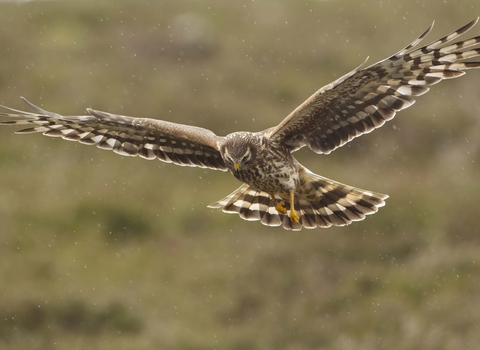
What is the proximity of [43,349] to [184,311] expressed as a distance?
2.04 metres

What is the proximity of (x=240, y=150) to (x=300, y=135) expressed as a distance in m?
0.75

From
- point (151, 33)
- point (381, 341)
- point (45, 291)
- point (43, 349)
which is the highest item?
point (151, 33)

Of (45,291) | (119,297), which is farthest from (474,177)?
(45,291)

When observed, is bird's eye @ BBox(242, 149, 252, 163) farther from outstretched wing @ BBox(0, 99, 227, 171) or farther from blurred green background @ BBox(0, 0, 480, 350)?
blurred green background @ BBox(0, 0, 480, 350)

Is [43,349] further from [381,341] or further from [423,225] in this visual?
[423,225]

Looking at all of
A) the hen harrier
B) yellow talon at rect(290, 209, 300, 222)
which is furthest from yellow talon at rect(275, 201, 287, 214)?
yellow talon at rect(290, 209, 300, 222)

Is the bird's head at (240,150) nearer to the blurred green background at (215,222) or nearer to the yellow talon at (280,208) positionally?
the yellow talon at (280,208)

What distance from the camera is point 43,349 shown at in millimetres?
10398

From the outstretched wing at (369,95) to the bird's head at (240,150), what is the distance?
208 mm

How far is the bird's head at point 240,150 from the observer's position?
6.82 m

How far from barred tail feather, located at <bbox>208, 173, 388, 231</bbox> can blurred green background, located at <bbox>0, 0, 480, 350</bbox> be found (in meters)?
3.07

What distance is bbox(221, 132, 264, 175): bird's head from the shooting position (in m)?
6.82

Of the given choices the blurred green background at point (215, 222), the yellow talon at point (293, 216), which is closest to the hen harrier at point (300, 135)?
the yellow talon at point (293, 216)

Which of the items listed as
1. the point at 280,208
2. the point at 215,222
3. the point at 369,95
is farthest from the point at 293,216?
the point at 215,222
